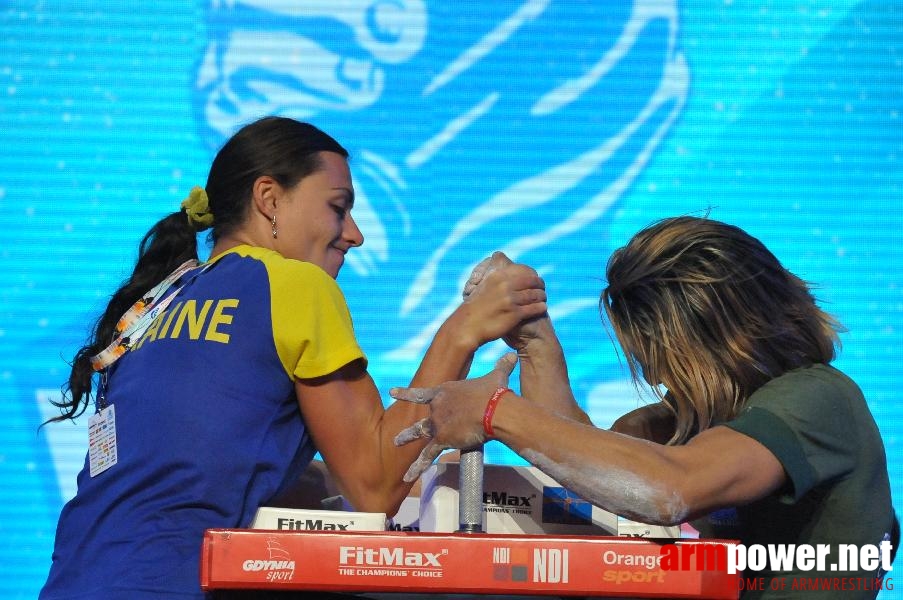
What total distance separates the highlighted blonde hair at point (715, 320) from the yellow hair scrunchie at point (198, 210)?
2.56ft

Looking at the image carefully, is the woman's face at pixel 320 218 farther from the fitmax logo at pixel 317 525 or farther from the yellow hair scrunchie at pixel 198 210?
the fitmax logo at pixel 317 525

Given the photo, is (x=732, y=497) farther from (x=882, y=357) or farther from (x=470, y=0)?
(x=470, y=0)

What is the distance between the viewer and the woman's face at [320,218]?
1.79m

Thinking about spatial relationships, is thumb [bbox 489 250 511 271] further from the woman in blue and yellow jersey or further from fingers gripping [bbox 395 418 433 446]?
fingers gripping [bbox 395 418 433 446]

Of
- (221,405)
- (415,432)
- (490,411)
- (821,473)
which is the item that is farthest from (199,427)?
(821,473)

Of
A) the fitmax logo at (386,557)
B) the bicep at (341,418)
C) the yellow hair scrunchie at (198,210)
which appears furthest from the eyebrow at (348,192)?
the fitmax logo at (386,557)

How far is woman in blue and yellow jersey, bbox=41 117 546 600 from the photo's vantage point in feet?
4.63

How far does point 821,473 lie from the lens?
1.32 m

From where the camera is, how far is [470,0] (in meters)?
3.40

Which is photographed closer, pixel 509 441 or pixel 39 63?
pixel 509 441

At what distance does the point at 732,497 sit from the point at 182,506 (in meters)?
0.73

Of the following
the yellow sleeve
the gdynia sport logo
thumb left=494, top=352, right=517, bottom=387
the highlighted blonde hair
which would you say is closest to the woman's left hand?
thumb left=494, top=352, right=517, bottom=387

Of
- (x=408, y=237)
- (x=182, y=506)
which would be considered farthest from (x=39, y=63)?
(x=182, y=506)

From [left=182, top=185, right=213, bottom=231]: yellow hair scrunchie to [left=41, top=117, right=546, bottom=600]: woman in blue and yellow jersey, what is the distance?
10 cm
